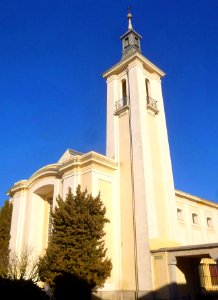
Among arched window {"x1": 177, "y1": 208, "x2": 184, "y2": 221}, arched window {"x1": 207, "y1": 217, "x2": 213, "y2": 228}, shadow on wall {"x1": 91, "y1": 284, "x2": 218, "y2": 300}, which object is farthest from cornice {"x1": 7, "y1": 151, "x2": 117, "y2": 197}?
arched window {"x1": 207, "y1": 217, "x2": 213, "y2": 228}

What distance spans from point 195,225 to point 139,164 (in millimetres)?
12414

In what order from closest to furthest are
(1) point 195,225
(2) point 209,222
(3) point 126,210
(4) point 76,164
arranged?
(3) point 126,210, (4) point 76,164, (1) point 195,225, (2) point 209,222

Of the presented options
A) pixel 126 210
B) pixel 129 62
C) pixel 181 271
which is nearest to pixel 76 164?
pixel 126 210

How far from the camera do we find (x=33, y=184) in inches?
1053

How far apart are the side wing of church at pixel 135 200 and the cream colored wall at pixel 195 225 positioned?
0.11m

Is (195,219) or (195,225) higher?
(195,219)

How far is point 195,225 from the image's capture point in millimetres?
29609

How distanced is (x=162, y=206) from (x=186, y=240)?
27.3ft

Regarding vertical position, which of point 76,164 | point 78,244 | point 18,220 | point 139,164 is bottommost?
point 78,244

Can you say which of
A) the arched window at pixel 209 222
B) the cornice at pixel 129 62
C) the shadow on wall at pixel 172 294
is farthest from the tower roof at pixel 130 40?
the shadow on wall at pixel 172 294

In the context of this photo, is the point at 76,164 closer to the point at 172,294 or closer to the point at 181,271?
the point at 181,271

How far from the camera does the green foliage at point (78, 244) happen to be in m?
16.7

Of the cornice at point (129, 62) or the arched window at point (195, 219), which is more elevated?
the cornice at point (129, 62)

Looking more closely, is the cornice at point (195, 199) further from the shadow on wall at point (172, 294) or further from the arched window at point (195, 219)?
the shadow on wall at point (172, 294)
